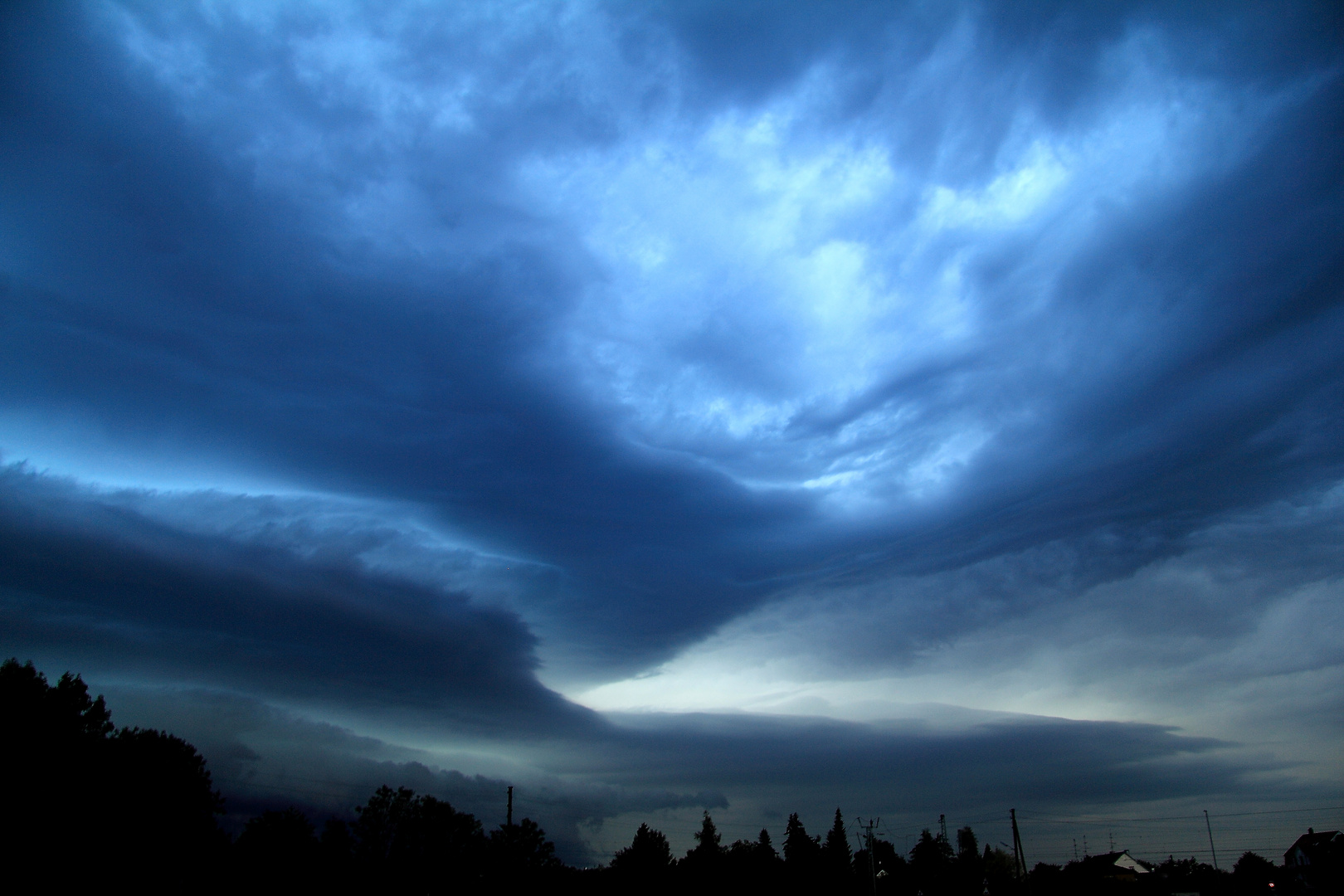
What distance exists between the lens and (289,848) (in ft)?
274

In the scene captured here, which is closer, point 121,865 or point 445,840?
point 121,865

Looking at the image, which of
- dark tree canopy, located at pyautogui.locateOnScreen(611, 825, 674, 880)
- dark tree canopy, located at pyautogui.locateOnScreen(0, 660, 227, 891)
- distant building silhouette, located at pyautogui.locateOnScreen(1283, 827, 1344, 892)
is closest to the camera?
dark tree canopy, located at pyautogui.locateOnScreen(0, 660, 227, 891)

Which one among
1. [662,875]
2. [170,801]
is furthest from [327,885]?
[662,875]

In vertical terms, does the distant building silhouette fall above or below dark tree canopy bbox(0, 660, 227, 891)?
below

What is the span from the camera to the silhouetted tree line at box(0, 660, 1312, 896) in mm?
58094

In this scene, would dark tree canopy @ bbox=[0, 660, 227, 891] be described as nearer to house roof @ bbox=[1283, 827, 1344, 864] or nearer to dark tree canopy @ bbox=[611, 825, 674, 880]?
dark tree canopy @ bbox=[611, 825, 674, 880]

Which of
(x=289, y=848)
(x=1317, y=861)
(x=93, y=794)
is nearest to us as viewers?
(x=93, y=794)

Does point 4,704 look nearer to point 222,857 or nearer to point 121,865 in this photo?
point 121,865

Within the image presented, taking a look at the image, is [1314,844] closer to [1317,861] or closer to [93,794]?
[1317,861]

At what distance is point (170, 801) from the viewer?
7688 centimetres

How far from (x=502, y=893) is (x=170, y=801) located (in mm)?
39791

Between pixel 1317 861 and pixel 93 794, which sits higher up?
pixel 93 794


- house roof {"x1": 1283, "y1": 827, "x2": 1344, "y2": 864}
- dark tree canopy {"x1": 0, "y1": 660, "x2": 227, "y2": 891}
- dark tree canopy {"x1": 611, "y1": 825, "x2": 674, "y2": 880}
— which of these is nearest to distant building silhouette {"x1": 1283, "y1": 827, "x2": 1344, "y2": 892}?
house roof {"x1": 1283, "y1": 827, "x2": 1344, "y2": 864}

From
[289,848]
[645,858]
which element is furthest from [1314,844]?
[289,848]
